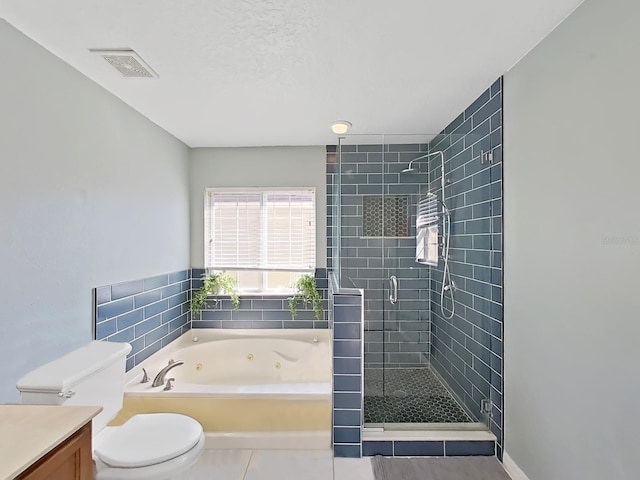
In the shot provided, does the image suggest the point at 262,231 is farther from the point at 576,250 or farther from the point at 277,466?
the point at 576,250

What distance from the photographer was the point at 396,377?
2.91 meters

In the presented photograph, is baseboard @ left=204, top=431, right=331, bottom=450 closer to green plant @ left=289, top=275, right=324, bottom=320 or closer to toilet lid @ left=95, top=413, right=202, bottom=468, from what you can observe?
toilet lid @ left=95, top=413, right=202, bottom=468

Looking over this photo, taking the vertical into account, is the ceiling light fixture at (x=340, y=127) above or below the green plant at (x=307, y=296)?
above

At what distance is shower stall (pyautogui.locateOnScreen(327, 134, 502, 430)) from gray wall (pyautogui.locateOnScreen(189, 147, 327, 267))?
13 centimetres

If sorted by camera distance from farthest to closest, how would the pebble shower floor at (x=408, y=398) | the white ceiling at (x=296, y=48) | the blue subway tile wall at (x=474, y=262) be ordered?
the pebble shower floor at (x=408, y=398), the blue subway tile wall at (x=474, y=262), the white ceiling at (x=296, y=48)

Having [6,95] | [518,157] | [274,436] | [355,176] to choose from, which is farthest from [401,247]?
[6,95]

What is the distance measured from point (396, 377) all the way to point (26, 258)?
8.70ft

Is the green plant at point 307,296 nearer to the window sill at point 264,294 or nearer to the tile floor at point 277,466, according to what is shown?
the window sill at point 264,294

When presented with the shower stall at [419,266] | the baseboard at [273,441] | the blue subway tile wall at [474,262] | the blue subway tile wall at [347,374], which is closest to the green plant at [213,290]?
the shower stall at [419,266]

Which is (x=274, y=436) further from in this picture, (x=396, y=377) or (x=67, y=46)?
(x=67, y=46)

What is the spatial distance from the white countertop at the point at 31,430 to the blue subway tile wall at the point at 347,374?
140 centimetres

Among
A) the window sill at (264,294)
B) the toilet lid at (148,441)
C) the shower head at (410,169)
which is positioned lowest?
the toilet lid at (148,441)

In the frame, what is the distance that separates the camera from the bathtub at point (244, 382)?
2400mm

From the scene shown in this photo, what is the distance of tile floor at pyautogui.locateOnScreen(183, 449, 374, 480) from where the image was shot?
6.95ft
